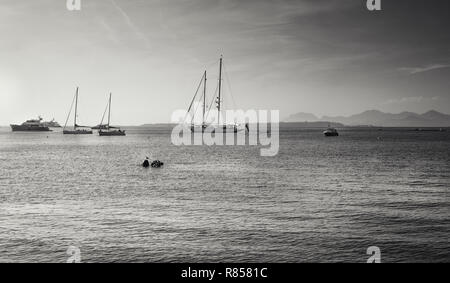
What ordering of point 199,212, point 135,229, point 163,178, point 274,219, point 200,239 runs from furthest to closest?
1. point 163,178
2. point 199,212
3. point 274,219
4. point 135,229
5. point 200,239

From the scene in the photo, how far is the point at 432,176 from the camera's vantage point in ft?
194

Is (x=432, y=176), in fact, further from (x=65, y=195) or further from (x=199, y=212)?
(x=65, y=195)

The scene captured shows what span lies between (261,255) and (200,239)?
4.73 metres

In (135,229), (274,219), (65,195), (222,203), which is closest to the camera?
(135,229)

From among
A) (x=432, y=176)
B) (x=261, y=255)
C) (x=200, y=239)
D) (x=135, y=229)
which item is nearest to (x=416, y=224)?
(x=261, y=255)

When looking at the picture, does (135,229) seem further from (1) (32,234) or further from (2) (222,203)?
(2) (222,203)

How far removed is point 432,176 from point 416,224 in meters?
33.5

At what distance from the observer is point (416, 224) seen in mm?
29812

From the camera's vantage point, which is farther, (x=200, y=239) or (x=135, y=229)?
(x=135, y=229)
